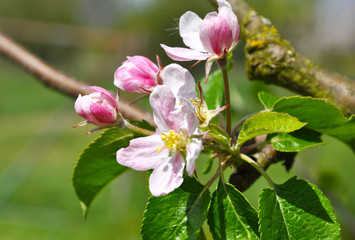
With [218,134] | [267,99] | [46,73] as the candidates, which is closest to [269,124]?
[218,134]

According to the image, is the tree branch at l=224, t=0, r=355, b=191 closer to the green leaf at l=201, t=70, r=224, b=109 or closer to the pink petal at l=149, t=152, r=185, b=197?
the green leaf at l=201, t=70, r=224, b=109

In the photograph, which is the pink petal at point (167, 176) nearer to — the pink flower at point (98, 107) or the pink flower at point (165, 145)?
the pink flower at point (165, 145)

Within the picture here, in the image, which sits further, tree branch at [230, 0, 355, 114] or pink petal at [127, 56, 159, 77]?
tree branch at [230, 0, 355, 114]

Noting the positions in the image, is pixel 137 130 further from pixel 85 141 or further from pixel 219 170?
pixel 85 141

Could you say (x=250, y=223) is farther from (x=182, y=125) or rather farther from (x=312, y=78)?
(x=312, y=78)

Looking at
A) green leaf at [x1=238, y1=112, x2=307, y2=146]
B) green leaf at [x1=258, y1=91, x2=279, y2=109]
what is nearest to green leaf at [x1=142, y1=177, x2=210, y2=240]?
green leaf at [x1=238, y1=112, x2=307, y2=146]

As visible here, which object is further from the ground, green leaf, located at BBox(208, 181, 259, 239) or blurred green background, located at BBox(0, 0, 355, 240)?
blurred green background, located at BBox(0, 0, 355, 240)
